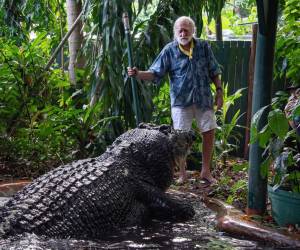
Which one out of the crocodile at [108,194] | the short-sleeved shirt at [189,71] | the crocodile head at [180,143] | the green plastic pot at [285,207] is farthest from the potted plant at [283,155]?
the short-sleeved shirt at [189,71]

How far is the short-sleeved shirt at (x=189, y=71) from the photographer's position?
5.76 metres

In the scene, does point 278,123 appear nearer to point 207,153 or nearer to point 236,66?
point 207,153

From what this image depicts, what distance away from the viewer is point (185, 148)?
5.22 meters

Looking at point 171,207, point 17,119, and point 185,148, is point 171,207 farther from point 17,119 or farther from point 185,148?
point 17,119

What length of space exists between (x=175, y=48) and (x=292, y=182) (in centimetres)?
231

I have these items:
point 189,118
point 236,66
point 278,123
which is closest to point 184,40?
point 189,118

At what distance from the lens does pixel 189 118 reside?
5906 mm

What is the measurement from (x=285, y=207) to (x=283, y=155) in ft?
1.48

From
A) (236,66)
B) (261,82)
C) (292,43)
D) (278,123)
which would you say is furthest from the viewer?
(236,66)

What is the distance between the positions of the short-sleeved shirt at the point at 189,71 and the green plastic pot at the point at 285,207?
1822mm

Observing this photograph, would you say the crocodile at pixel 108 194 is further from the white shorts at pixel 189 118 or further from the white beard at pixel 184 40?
the white beard at pixel 184 40

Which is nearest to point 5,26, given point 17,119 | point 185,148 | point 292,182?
point 17,119

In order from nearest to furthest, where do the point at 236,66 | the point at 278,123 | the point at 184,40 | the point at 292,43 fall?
the point at 278,123
the point at 292,43
the point at 184,40
the point at 236,66

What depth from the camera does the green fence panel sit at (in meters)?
8.77
